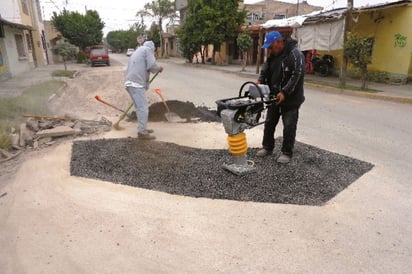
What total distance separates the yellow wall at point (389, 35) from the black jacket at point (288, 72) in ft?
32.8

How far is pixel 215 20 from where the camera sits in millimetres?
21969

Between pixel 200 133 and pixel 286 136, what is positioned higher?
pixel 286 136

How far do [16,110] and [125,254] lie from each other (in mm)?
5433

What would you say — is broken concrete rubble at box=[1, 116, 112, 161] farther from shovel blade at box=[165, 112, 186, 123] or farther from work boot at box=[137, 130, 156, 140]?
shovel blade at box=[165, 112, 186, 123]

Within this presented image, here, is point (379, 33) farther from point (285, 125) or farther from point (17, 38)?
point (17, 38)

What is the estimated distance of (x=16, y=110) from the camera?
637cm

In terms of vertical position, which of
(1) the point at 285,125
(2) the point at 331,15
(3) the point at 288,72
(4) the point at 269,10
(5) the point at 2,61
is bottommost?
(1) the point at 285,125

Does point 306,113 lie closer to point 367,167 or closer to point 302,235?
point 367,167

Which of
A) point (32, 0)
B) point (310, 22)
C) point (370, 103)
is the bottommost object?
point (370, 103)

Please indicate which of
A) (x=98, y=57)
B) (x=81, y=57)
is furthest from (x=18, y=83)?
(x=81, y=57)

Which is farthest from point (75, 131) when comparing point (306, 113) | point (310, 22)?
point (310, 22)

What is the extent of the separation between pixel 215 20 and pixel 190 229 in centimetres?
2137

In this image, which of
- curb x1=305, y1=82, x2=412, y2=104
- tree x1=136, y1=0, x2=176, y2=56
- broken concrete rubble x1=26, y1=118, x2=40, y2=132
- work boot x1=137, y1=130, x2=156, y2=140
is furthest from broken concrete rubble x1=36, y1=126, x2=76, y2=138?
tree x1=136, y1=0, x2=176, y2=56

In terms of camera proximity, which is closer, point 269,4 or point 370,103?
point 370,103
